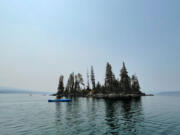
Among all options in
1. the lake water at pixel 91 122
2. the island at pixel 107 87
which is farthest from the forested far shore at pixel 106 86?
the lake water at pixel 91 122

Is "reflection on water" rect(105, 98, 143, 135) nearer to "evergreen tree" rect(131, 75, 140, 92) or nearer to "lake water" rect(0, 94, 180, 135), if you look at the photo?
"lake water" rect(0, 94, 180, 135)

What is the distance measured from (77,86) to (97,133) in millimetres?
104460

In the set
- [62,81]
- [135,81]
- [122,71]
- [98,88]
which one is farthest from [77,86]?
[135,81]

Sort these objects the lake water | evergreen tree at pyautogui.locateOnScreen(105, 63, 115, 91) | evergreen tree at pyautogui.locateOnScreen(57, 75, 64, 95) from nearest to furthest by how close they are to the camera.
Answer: the lake water < evergreen tree at pyautogui.locateOnScreen(105, 63, 115, 91) < evergreen tree at pyautogui.locateOnScreen(57, 75, 64, 95)

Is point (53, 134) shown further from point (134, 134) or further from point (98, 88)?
point (98, 88)

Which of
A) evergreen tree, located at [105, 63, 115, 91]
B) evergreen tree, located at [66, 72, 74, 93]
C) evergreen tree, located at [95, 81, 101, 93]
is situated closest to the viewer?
evergreen tree, located at [105, 63, 115, 91]

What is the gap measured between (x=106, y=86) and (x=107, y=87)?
1725 mm

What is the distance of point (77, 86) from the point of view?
115062 mm

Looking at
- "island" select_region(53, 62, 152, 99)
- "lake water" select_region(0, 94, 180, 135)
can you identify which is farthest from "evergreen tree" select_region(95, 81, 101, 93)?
"lake water" select_region(0, 94, 180, 135)

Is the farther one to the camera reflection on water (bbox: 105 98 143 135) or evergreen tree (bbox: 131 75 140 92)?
evergreen tree (bbox: 131 75 140 92)

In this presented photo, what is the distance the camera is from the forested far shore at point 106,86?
278ft

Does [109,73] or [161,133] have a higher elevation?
[109,73]

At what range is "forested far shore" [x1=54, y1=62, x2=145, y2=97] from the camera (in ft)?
278

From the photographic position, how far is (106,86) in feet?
297
